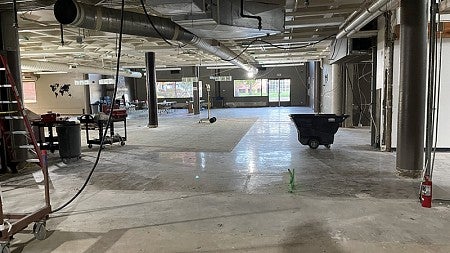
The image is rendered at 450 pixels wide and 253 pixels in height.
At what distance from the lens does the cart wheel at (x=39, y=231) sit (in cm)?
276

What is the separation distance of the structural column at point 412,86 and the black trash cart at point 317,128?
6.91 ft

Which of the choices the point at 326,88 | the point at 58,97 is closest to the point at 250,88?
the point at 326,88

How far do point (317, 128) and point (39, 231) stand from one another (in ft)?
16.9

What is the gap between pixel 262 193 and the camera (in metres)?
3.89

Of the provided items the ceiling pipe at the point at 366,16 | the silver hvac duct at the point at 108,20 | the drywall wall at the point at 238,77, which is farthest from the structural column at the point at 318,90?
the silver hvac duct at the point at 108,20

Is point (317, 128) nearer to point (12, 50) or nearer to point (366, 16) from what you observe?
point (366, 16)

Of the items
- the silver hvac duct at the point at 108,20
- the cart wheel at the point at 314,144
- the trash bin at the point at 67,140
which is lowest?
the cart wheel at the point at 314,144

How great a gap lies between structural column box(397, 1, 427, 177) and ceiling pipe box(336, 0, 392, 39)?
28 cm

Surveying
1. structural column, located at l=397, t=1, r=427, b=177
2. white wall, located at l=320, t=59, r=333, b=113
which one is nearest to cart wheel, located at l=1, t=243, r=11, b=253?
structural column, located at l=397, t=1, r=427, b=177

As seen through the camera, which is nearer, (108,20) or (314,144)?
(108,20)

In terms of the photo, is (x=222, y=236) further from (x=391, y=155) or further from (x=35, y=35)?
(x=35, y=35)

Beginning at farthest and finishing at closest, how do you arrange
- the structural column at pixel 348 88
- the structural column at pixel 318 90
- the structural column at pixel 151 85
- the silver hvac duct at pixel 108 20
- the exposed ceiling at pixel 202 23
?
the structural column at pixel 318 90 → the structural column at pixel 151 85 → the structural column at pixel 348 88 → the silver hvac duct at pixel 108 20 → the exposed ceiling at pixel 202 23

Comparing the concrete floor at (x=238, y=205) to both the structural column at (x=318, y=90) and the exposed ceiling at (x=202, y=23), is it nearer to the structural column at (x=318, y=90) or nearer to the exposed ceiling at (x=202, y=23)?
the exposed ceiling at (x=202, y=23)

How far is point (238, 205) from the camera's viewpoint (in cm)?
351
